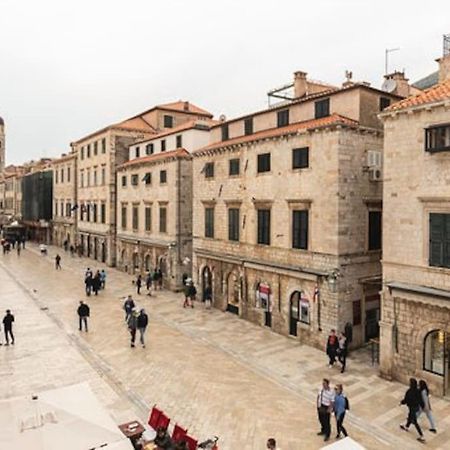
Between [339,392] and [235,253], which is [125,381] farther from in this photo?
[235,253]

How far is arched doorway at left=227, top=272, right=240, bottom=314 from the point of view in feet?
84.1

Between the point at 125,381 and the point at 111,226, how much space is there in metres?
30.5

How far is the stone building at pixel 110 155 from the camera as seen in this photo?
4384cm

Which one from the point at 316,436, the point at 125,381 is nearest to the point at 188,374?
the point at 125,381

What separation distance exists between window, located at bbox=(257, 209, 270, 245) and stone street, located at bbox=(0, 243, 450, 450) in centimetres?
471

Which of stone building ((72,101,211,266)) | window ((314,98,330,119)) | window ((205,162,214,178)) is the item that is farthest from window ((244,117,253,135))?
stone building ((72,101,211,266))

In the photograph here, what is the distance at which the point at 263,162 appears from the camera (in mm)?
23047

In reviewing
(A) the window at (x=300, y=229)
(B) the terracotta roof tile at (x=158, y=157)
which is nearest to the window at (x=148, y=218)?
(B) the terracotta roof tile at (x=158, y=157)

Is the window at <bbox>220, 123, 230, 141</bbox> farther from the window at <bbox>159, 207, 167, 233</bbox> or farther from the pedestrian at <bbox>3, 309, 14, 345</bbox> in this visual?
the pedestrian at <bbox>3, 309, 14, 345</bbox>

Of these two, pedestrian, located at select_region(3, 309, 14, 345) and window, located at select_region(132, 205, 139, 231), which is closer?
pedestrian, located at select_region(3, 309, 14, 345)

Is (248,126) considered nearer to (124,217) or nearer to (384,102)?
(384,102)

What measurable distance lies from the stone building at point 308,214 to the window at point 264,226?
0.18 feet

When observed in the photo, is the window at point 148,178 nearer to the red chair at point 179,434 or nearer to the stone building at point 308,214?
the stone building at point 308,214

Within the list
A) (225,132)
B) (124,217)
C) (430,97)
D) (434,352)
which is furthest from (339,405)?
(124,217)
